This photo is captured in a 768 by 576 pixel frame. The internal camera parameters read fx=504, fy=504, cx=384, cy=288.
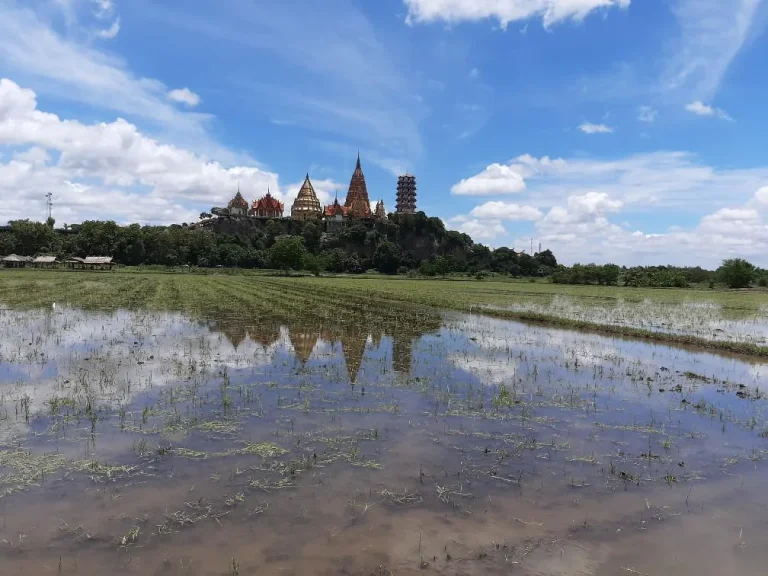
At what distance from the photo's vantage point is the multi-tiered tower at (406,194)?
144m

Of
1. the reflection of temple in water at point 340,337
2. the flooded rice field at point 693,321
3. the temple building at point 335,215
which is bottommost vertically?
the reflection of temple in water at point 340,337

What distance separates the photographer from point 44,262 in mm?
81875

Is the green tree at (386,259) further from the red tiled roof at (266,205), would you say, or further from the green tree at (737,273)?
the green tree at (737,273)

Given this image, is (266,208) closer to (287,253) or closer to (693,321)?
(287,253)

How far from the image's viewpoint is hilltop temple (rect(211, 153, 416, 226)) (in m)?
127

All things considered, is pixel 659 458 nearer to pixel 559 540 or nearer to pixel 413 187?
pixel 559 540

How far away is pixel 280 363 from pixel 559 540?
30.6ft

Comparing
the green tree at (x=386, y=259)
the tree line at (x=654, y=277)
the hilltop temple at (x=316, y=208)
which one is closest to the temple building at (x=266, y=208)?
the hilltop temple at (x=316, y=208)

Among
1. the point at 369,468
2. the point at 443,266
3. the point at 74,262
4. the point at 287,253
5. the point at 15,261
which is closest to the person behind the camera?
the point at 369,468

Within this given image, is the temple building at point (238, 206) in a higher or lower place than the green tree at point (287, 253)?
higher

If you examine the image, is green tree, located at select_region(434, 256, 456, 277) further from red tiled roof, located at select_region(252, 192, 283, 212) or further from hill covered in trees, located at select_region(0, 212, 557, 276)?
red tiled roof, located at select_region(252, 192, 283, 212)

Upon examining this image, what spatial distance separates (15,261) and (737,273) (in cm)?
11277

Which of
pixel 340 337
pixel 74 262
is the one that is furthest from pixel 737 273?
pixel 74 262

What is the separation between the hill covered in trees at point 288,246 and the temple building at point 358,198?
13.7 ft
